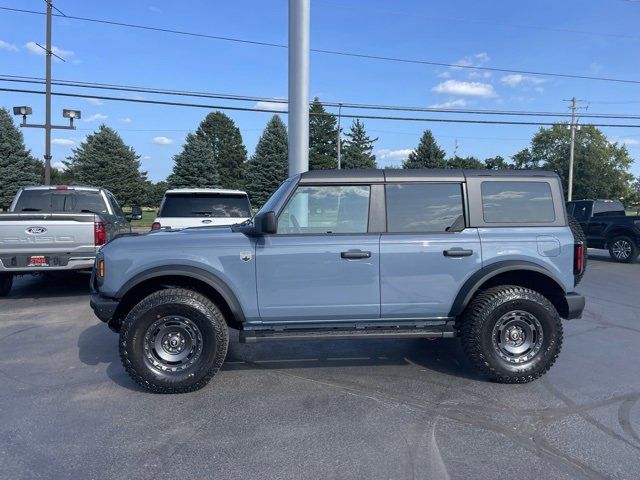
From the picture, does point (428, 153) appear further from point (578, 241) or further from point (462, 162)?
point (578, 241)

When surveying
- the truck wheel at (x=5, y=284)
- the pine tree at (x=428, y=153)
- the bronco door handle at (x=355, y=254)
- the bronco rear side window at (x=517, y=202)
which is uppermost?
the pine tree at (x=428, y=153)

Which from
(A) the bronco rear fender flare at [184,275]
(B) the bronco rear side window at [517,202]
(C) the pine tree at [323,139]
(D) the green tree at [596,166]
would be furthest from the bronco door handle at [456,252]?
(D) the green tree at [596,166]

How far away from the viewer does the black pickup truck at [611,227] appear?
13.3m

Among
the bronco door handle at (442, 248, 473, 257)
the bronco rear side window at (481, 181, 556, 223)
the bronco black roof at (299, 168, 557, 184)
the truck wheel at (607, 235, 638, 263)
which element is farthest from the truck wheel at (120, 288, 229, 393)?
the truck wheel at (607, 235, 638, 263)

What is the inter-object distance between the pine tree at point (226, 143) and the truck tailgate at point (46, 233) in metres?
58.0

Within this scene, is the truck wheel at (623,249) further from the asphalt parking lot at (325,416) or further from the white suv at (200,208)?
the white suv at (200,208)

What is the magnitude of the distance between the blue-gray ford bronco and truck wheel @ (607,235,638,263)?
10906 mm

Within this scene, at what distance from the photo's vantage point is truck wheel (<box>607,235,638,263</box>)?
43.8ft

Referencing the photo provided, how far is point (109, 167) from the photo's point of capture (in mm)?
42969

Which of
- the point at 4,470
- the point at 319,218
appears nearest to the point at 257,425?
the point at 4,470

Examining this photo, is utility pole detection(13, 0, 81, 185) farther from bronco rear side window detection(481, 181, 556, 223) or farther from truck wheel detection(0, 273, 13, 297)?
bronco rear side window detection(481, 181, 556, 223)

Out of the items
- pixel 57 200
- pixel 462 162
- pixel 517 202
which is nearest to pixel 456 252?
pixel 517 202

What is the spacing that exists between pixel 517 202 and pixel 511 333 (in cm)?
128

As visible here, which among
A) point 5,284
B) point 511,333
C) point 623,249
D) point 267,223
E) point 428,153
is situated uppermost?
point 428,153
